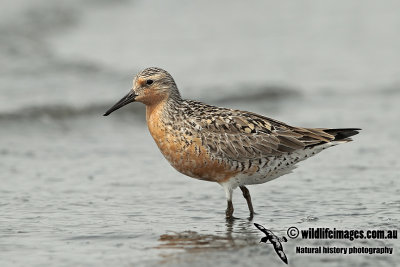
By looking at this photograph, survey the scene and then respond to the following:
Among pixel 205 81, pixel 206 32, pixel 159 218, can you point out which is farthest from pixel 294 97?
pixel 159 218

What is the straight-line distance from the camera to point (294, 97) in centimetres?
1755

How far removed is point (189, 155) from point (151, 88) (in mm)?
1061

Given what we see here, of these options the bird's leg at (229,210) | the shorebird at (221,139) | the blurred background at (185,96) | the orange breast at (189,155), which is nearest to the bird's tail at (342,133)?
the shorebird at (221,139)

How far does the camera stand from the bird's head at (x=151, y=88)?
9805 mm

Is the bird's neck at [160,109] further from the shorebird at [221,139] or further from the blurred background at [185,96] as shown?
the blurred background at [185,96]

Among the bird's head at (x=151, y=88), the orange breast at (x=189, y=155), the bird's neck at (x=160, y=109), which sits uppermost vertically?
the bird's head at (x=151, y=88)

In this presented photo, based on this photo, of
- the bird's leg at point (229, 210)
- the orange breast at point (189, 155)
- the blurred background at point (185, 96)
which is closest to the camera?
the blurred background at point (185, 96)

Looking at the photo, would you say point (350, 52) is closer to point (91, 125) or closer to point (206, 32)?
point (206, 32)

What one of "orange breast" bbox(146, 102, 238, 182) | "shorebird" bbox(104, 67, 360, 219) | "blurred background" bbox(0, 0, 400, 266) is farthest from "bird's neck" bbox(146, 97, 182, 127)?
"blurred background" bbox(0, 0, 400, 266)

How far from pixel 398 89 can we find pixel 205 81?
4.44 metres

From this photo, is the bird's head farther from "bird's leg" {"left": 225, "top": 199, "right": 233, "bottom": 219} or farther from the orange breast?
"bird's leg" {"left": 225, "top": 199, "right": 233, "bottom": 219}

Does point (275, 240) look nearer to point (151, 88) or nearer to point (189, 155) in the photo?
point (189, 155)

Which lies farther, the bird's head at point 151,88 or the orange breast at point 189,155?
the bird's head at point 151,88

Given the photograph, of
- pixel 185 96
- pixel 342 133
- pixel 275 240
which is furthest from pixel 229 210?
pixel 185 96
